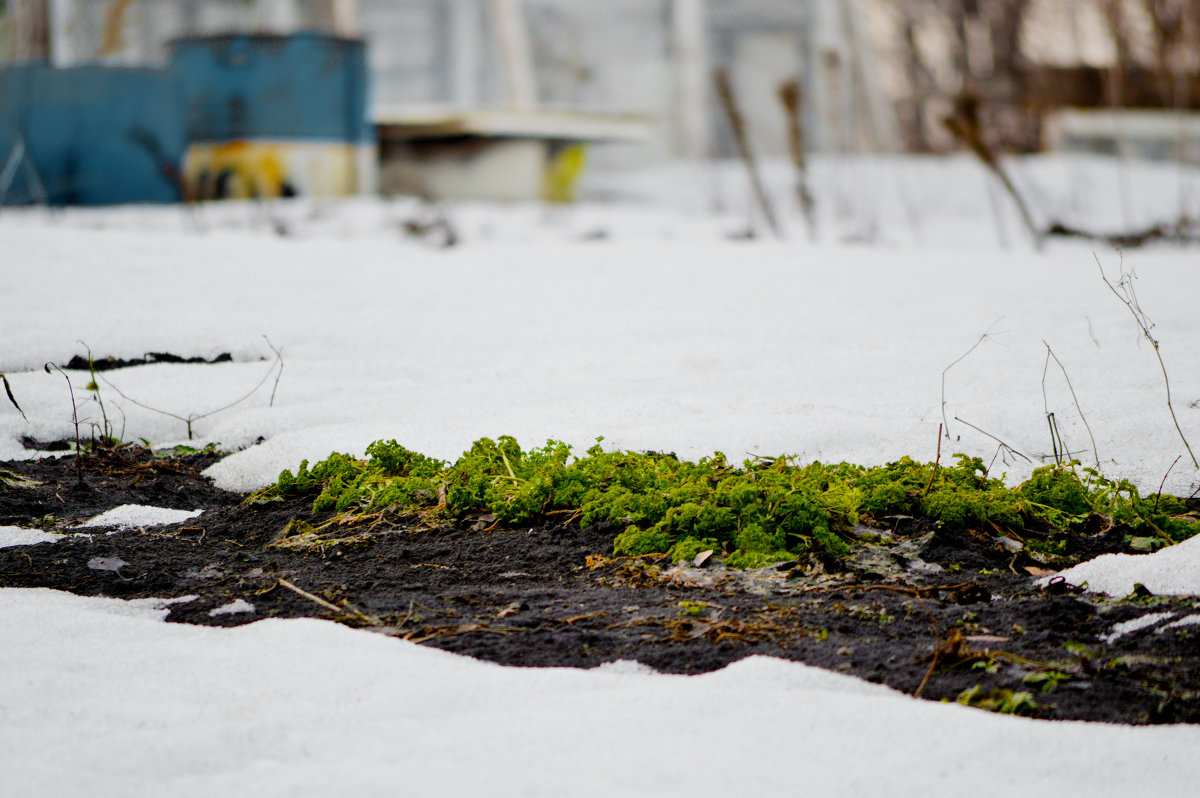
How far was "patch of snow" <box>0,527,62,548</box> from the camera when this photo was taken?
2129 millimetres

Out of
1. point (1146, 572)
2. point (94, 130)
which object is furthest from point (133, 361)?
point (94, 130)

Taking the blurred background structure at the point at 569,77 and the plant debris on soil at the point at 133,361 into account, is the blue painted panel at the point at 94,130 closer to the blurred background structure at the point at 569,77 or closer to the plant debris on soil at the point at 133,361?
the blurred background structure at the point at 569,77

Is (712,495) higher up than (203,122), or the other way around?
(203,122)

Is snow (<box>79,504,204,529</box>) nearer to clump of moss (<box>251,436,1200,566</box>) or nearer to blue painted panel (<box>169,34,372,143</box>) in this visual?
clump of moss (<box>251,436,1200,566</box>)

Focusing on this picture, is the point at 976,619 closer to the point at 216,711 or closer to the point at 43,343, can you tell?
the point at 216,711

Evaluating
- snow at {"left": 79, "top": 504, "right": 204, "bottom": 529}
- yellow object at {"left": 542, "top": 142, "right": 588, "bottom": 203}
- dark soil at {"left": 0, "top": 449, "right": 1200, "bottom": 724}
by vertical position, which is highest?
yellow object at {"left": 542, "top": 142, "right": 588, "bottom": 203}

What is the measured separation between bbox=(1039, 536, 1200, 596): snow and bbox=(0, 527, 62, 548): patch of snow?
1938 millimetres

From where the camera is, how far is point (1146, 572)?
1.82 meters

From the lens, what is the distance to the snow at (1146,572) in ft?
5.85

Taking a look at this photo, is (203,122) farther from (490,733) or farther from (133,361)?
(490,733)

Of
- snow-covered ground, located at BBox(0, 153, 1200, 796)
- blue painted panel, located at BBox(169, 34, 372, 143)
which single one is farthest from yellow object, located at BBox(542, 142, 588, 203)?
snow-covered ground, located at BBox(0, 153, 1200, 796)

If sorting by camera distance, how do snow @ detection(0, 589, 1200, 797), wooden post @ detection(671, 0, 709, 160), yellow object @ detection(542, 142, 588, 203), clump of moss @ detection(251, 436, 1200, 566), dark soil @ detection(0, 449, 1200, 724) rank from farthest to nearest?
wooden post @ detection(671, 0, 709, 160)
yellow object @ detection(542, 142, 588, 203)
clump of moss @ detection(251, 436, 1200, 566)
dark soil @ detection(0, 449, 1200, 724)
snow @ detection(0, 589, 1200, 797)

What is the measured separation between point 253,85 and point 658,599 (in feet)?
22.3

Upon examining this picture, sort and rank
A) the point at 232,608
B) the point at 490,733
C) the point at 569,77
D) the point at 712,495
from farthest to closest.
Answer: the point at 569,77 → the point at 712,495 → the point at 232,608 → the point at 490,733
